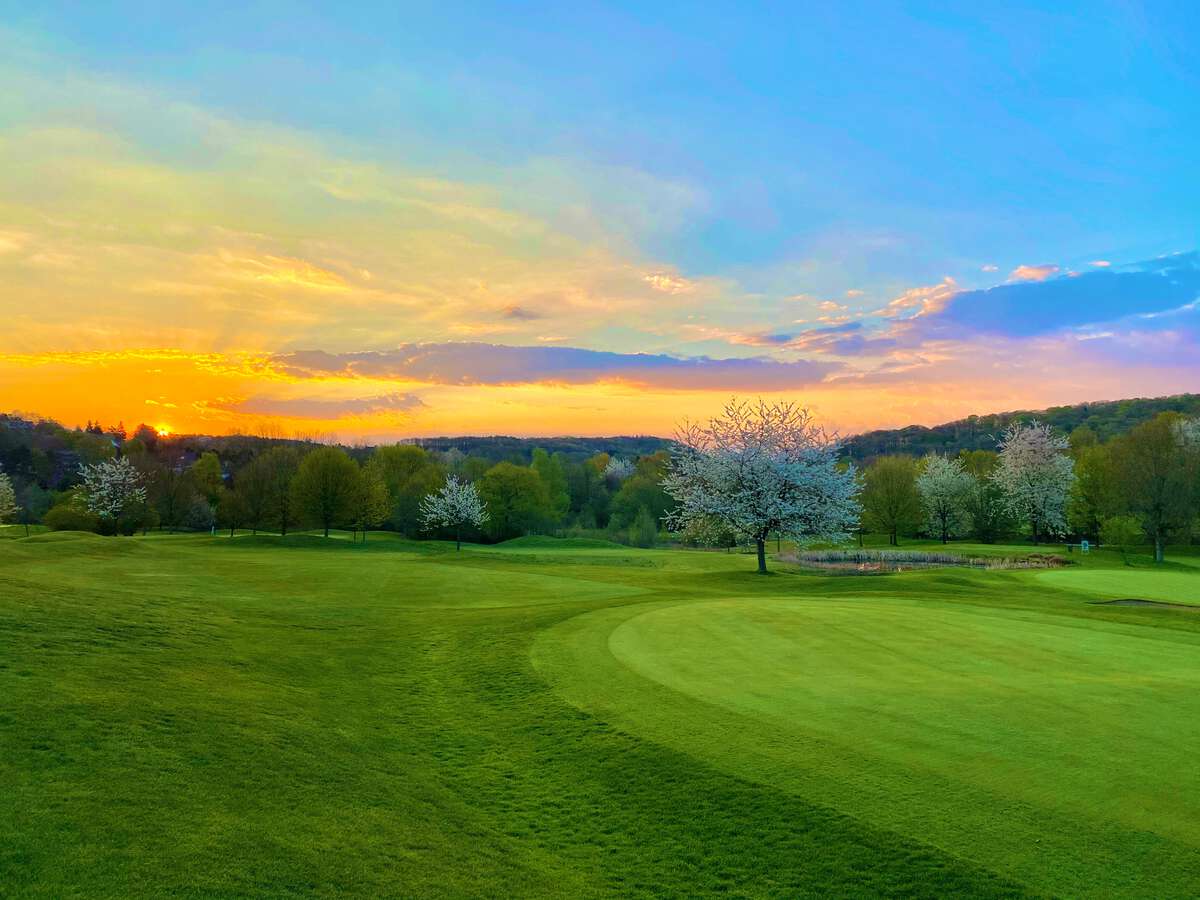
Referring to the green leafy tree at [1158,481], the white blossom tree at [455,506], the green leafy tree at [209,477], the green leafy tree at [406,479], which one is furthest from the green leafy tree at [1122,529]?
the green leafy tree at [209,477]

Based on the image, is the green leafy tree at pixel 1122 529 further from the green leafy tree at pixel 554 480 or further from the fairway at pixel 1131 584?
the green leafy tree at pixel 554 480

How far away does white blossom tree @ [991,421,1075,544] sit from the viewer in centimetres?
6900

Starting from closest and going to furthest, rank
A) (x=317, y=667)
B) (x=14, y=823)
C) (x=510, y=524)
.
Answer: (x=14, y=823) → (x=317, y=667) → (x=510, y=524)

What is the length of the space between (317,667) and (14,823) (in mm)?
8472

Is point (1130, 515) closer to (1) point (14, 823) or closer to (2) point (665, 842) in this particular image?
(2) point (665, 842)

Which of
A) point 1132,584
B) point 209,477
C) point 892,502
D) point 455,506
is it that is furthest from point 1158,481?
point 209,477

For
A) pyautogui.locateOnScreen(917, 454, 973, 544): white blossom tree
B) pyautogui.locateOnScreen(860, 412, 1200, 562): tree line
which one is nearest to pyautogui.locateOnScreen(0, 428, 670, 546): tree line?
pyautogui.locateOnScreen(860, 412, 1200, 562): tree line

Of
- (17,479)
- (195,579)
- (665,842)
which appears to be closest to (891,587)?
(665,842)

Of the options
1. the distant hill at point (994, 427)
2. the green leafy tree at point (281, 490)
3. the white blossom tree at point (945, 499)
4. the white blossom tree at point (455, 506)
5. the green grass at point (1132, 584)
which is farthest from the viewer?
the distant hill at point (994, 427)

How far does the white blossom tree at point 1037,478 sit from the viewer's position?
69.0m

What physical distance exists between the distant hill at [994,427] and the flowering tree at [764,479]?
87.5 m

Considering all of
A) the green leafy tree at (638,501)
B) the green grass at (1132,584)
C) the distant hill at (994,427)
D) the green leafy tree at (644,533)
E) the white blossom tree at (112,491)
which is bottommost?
the green leafy tree at (644,533)

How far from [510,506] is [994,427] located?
118 m

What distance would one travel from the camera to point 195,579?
93.3ft
